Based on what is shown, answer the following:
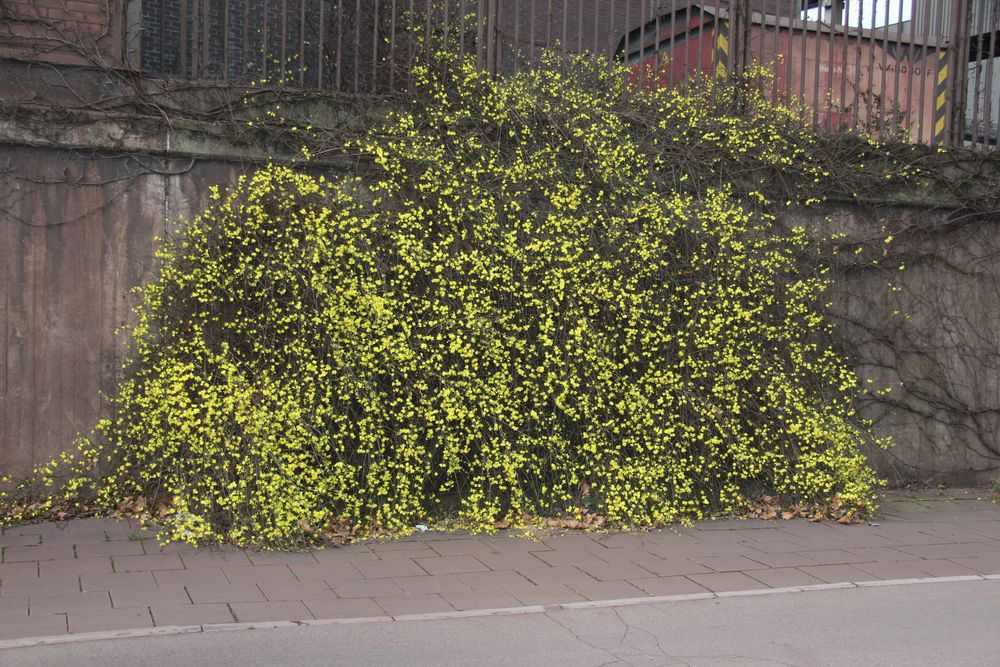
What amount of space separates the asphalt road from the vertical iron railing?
15.3 ft

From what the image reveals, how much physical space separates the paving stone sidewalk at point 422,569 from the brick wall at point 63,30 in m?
3.45

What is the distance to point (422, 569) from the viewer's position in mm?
6184

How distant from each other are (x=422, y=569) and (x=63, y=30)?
15.8ft

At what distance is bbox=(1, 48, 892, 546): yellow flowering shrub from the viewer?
268 inches

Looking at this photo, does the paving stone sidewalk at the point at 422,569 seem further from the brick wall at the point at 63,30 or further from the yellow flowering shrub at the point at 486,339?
the brick wall at the point at 63,30

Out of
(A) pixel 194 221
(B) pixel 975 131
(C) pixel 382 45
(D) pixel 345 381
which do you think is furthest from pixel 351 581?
(B) pixel 975 131

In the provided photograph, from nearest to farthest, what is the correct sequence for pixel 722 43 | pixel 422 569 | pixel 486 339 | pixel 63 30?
1. pixel 422 569
2. pixel 486 339
3. pixel 63 30
4. pixel 722 43

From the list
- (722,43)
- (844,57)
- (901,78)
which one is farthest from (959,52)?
(722,43)

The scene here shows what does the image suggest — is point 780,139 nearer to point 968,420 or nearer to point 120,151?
point 968,420

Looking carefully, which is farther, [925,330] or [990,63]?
[990,63]

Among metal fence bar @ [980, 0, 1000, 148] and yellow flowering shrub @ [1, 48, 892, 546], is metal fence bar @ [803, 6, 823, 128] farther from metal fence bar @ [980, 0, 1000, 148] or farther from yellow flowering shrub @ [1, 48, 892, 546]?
metal fence bar @ [980, 0, 1000, 148]

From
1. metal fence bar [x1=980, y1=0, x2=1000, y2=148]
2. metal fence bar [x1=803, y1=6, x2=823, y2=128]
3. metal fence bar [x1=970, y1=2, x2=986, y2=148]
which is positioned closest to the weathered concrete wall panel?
metal fence bar [x1=803, y1=6, x2=823, y2=128]

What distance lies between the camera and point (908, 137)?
9570 mm

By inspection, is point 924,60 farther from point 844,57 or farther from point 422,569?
point 422,569
